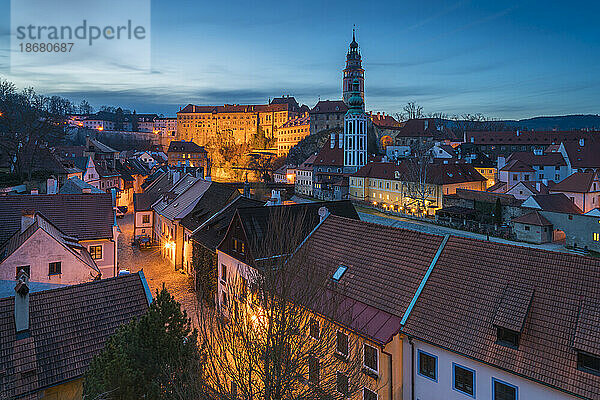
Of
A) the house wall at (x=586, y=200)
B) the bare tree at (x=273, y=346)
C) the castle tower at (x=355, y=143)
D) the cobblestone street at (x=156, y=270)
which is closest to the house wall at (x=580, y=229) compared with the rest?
the house wall at (x=586, y=200)

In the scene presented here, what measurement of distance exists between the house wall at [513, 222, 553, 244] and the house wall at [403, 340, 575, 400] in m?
32.5

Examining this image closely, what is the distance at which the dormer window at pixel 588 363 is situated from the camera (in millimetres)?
8602

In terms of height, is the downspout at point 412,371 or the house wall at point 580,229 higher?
the house wall at point 580,229

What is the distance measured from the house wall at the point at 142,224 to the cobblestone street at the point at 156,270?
3.06 ft

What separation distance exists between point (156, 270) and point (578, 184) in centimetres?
4498

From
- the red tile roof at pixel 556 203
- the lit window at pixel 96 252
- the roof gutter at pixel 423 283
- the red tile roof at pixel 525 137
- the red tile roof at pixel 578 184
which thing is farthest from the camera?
the red tile roof at pixel 525 137

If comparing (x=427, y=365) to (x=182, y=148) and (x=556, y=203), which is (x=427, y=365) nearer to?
(x=556, y=203)

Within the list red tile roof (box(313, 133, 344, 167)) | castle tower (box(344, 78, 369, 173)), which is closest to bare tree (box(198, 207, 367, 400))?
castle tower (box(344, 78, 369, 173))

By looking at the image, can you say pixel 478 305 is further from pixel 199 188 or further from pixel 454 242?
pixel 199 188

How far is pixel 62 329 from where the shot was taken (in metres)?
10.4

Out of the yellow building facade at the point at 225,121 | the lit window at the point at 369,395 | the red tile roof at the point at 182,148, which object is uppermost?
the yellow building facade at the point at 225,121

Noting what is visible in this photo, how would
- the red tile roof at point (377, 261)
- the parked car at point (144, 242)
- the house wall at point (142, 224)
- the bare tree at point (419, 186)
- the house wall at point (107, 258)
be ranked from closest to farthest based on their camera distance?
the red tile roof at point (377, 261), the house wall at point (107, 258), the parked car at point (144, 242), the house wall at point (142, 224), the bare tree at point (419, 186)

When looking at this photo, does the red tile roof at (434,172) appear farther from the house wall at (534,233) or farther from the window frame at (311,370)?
the window frame at (311,370)

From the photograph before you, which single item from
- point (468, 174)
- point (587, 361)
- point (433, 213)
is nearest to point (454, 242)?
point (587, 361)
